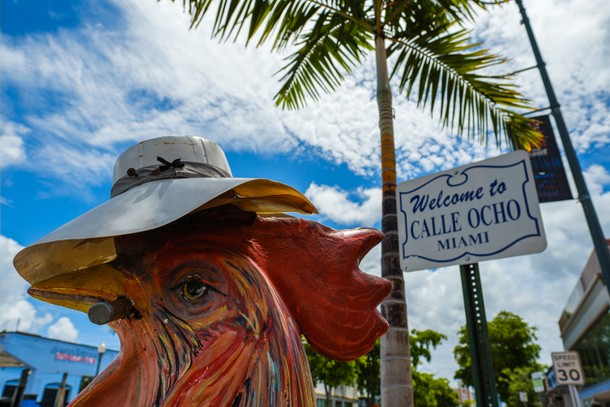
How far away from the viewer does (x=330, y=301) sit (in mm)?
643

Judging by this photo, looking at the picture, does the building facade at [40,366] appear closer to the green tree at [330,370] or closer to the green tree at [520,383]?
the green tree at [330,370]

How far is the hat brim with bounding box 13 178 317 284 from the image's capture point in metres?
0.52

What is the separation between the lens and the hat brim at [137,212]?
0.52 meters

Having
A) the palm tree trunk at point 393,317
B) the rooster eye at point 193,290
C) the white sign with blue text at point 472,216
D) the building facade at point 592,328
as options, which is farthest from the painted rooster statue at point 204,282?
the building facade at point 592,328

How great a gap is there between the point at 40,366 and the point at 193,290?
15.8m

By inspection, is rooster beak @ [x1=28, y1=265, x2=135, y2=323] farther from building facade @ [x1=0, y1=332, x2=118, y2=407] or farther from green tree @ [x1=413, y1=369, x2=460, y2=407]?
green tree @ [x1=413, y1=369, x2=460, y2=407]

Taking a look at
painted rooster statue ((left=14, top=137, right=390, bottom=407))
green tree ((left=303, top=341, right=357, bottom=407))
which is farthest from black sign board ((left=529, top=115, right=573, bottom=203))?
green tree ((left=303, top=341, right=357, bottom=407))

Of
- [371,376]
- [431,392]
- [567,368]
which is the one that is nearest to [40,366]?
[371,376]

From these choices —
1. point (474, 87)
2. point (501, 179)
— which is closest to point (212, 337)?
point (501, 179)

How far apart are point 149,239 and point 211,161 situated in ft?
0.62

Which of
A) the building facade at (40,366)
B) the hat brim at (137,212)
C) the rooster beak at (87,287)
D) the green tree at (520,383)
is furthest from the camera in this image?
the green tree at (520,383)

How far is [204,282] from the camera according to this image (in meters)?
0.58

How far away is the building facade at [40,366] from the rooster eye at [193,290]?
13368mm

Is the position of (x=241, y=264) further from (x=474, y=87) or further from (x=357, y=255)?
(x=474, y=87)
